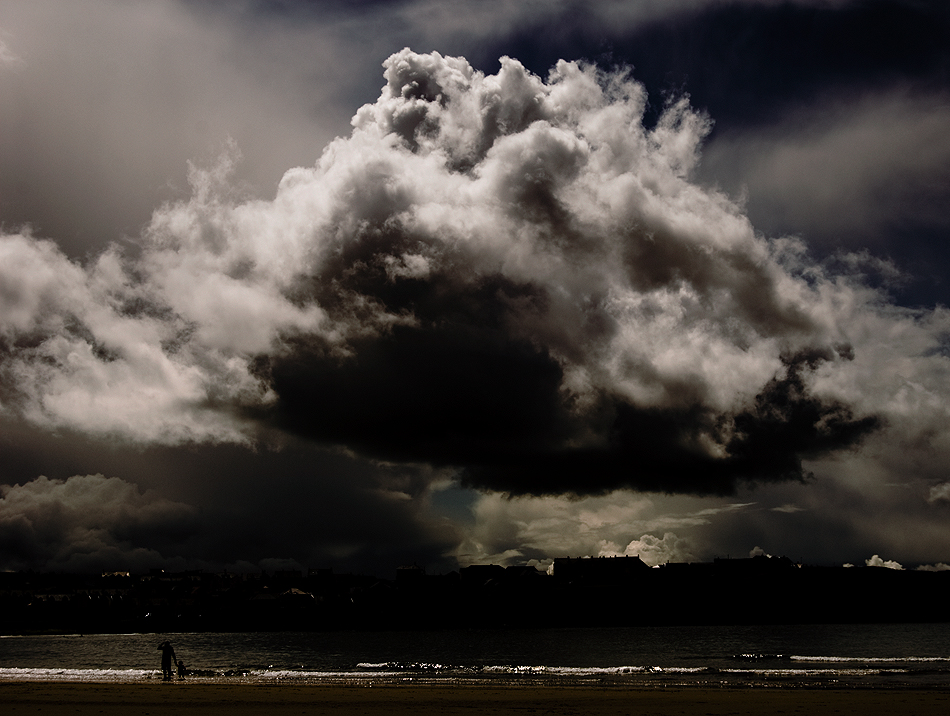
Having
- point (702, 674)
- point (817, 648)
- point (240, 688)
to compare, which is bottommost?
point (817, 648)

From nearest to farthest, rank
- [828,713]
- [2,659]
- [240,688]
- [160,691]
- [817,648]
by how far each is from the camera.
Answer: [828,713], [160,691], [240,688], [2,659], [817,648]

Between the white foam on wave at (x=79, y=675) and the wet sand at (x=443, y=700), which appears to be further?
the white foam on wave at (x=79, y=675)

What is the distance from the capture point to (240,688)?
149 feet

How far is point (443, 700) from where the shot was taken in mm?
39344

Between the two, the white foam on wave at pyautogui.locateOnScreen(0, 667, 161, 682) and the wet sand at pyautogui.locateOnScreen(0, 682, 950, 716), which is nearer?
the wet sand at pyautogui.locateOnScreen(0, 682, 950, 716)

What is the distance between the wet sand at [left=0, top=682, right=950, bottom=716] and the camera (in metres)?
34.5

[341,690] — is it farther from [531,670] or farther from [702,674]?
[702,674]

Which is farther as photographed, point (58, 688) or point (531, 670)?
point (531, 670)

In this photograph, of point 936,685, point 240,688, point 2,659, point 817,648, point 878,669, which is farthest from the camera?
point 817,648

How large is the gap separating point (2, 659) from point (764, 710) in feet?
291

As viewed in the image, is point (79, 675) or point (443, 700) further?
point (79, 675)

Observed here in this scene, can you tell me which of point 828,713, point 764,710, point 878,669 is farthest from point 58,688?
point 878,669

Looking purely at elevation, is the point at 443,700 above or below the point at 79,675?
above

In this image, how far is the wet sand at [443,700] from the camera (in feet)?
113
